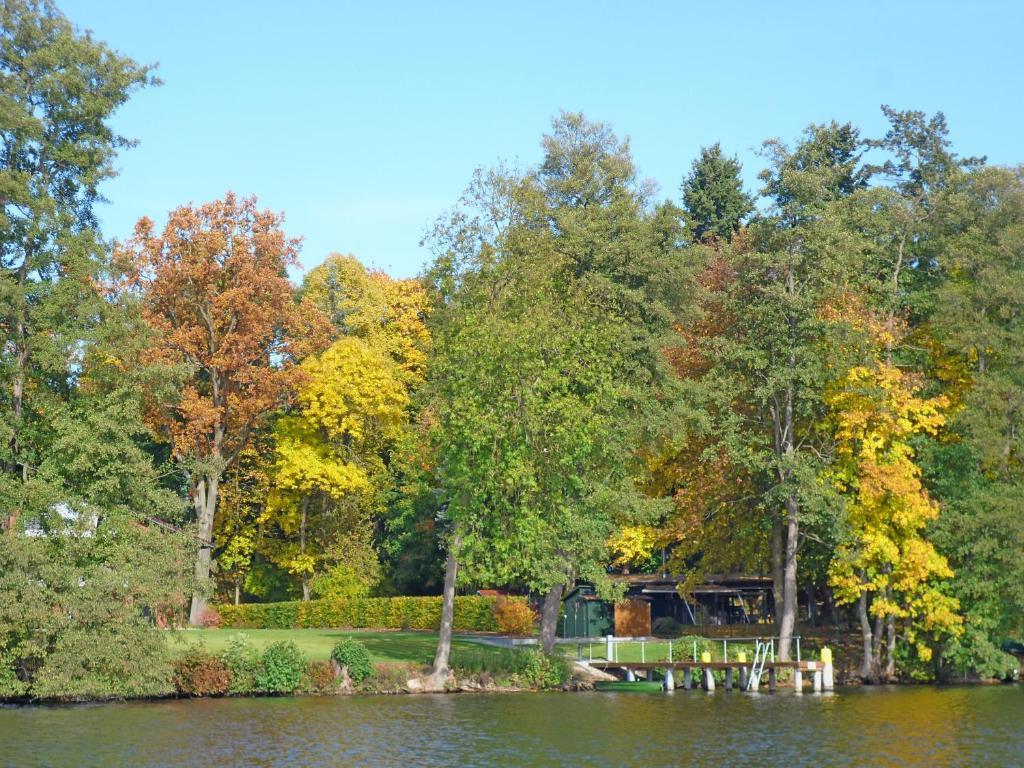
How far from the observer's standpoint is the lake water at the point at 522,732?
2881cm

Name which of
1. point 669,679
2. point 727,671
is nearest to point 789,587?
point 727,671

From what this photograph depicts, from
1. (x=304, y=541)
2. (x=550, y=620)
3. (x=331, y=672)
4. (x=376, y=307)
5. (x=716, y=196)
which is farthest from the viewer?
(x=716, y=196)

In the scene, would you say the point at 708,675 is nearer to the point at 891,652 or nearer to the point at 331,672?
the point at 891,652

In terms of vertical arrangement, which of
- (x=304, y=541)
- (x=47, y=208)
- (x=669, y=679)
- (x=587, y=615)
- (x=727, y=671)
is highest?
(x=47, y=208)

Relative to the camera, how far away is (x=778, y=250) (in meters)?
53.9

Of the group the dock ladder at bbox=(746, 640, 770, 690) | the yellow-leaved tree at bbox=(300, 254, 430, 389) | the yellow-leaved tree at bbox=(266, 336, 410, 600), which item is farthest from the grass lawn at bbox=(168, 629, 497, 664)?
the yellow-leaved tree at bbox=(300, 254, 430, 389)

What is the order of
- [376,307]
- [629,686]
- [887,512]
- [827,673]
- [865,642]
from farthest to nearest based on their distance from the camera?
[376,307] < [865,642] < [887,512] < [629,686] < [827,673]

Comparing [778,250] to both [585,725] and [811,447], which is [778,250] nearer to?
[811,447]

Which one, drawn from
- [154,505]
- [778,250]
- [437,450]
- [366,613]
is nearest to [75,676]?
[154,505]

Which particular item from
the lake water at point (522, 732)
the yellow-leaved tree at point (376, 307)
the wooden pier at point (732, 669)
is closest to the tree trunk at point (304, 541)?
the yellow-leaved tree at point (376, 307)

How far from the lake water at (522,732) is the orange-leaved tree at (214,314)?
22798mm

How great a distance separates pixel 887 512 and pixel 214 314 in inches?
1317

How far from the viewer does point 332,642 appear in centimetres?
5200

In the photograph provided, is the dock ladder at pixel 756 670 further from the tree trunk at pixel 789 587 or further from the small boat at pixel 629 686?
the small boat at pixel 629 686
